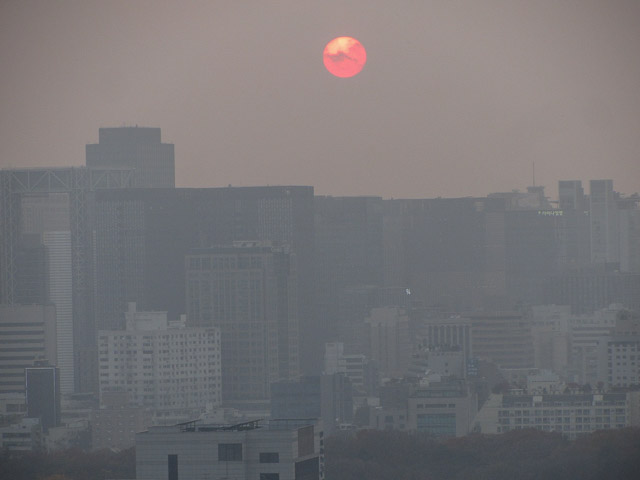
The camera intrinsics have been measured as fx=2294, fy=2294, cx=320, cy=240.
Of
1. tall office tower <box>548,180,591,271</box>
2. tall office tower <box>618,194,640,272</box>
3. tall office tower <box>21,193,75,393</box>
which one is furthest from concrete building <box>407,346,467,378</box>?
tall office tower <box>548,180,591,271</box>

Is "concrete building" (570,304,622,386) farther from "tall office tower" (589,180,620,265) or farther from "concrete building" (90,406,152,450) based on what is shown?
"concrete building" (90,406,152,450)

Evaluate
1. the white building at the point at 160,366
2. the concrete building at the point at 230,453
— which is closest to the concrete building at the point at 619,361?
the white building at the point at 160,366

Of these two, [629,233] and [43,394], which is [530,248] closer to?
[629,233]

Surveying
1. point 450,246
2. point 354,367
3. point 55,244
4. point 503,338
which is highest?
point 55,244

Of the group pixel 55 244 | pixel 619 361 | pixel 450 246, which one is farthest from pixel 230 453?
pixel 450 246

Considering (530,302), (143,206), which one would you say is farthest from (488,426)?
(530,302)

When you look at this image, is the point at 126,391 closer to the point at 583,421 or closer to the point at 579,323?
the point at 583,421
